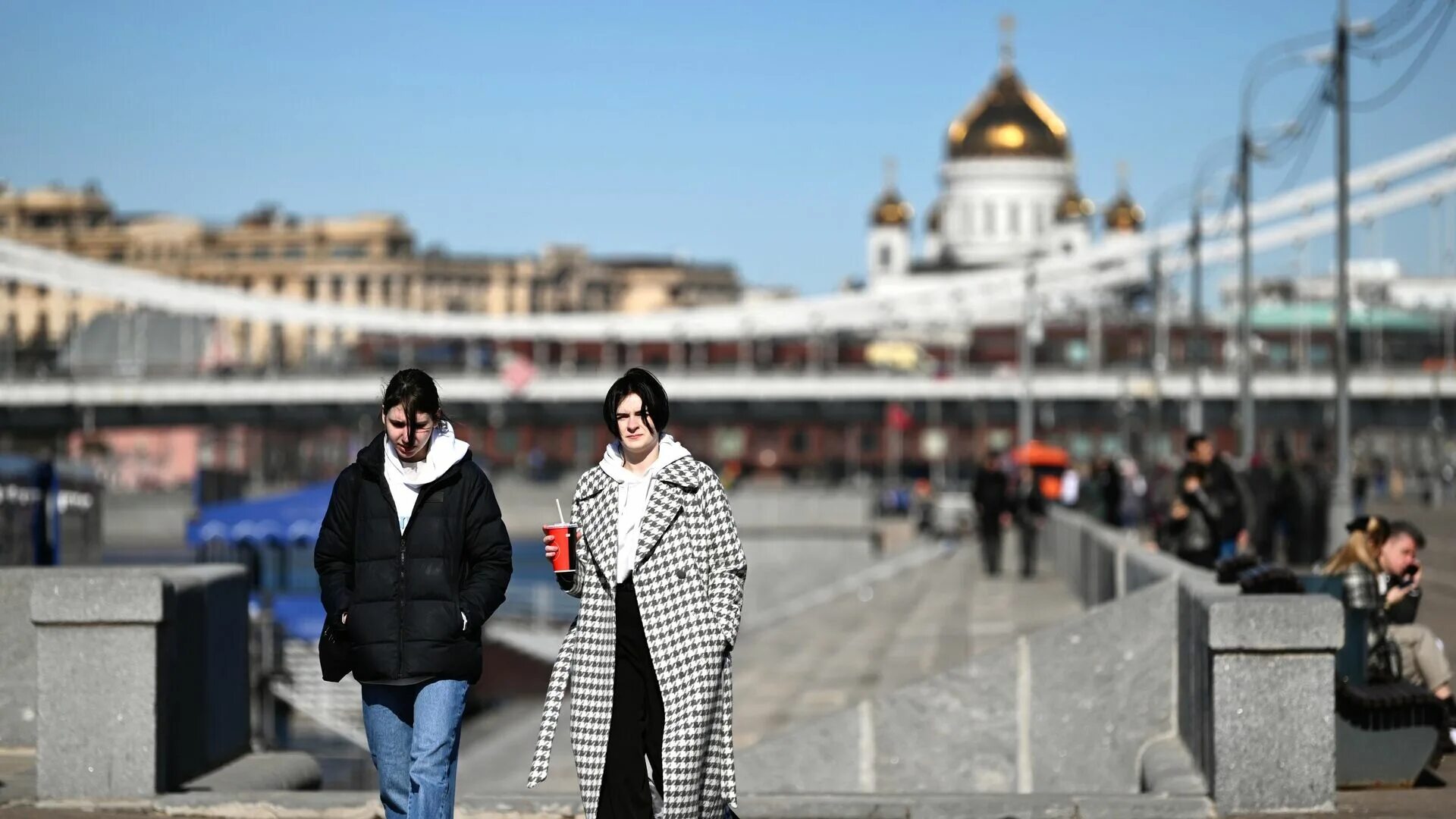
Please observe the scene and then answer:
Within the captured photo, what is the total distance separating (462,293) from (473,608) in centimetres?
14654

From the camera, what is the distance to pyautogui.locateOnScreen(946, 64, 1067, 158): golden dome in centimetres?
16200

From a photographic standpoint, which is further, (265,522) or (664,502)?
(265,522)

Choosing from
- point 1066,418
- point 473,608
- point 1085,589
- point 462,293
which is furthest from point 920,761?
point 462,293

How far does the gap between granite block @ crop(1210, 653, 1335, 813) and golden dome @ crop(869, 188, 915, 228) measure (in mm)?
165138

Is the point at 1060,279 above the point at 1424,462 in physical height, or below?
above

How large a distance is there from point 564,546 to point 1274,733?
9.87ft

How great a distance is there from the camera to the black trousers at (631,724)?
7.16 metres

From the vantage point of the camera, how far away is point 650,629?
7203 millimetres

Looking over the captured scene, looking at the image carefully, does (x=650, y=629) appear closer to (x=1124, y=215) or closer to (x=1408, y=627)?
(x=1408, y=627)

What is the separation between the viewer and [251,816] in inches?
368

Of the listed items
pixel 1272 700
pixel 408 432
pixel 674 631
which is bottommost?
pixel 1272 700

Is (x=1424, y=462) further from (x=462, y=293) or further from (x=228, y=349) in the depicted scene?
(x=462, y=293)

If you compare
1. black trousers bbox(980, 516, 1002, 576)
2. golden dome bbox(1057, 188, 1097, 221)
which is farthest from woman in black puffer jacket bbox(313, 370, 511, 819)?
golden dome bbox(1057, 188, 1097, 221)

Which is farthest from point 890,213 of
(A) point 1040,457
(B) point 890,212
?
(A) point 1040,457
